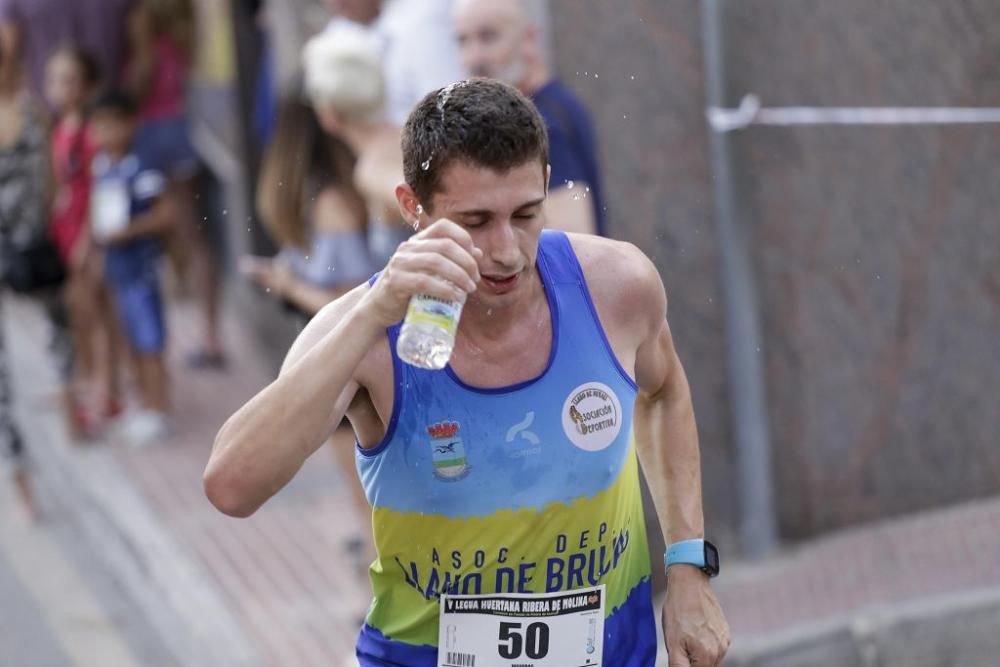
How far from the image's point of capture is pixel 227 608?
6.50 metres

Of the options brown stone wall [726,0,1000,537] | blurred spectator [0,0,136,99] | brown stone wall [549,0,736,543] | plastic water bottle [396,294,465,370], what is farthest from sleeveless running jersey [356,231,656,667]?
blurred spectator [0,0,136,99]

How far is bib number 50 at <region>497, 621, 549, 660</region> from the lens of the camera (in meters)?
3.12

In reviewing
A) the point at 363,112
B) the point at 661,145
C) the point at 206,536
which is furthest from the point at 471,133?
the point at 206,536

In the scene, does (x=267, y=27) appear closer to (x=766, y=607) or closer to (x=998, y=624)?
(x=766, y=607)

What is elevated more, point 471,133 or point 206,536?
point 471,133

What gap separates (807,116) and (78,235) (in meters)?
4.00

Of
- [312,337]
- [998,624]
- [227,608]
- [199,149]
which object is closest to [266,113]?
[199,149]

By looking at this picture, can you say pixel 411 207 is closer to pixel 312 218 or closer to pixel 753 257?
pixel 312 218

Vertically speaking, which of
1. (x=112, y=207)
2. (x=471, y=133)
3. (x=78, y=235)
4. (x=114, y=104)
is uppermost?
(x=471, y=133)

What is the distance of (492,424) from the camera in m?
2.94

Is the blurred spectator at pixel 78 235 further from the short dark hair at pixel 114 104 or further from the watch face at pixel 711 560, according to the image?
the watch face at pixel 711 560

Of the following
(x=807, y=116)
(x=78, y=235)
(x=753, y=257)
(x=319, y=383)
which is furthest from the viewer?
(x=78, y=235)

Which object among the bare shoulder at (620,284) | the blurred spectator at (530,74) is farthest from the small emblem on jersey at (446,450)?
the blurred spectator at (530,74)

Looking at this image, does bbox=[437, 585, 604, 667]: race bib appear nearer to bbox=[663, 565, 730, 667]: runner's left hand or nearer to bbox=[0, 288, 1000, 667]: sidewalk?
bbox=[663, 565, 730, 667]: runner's left hand
